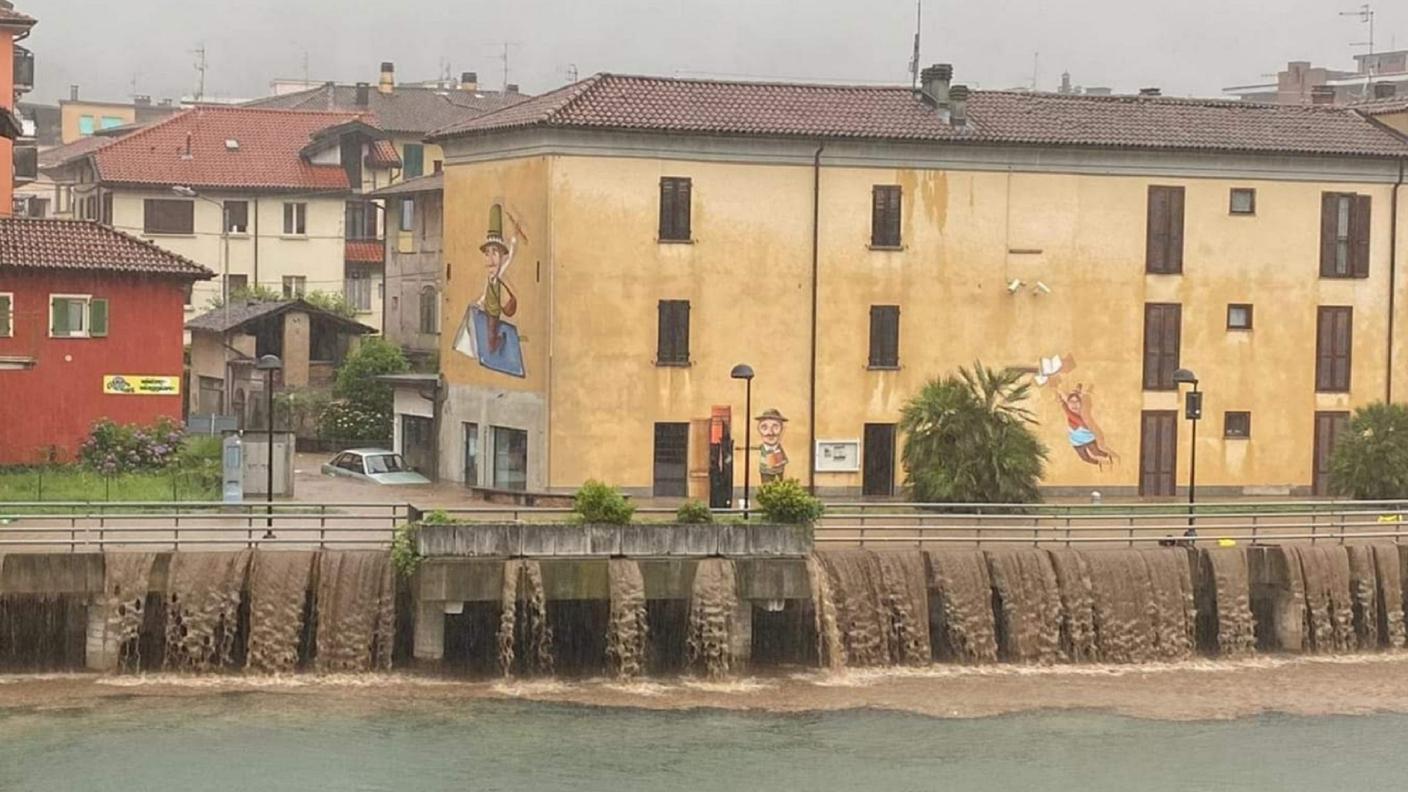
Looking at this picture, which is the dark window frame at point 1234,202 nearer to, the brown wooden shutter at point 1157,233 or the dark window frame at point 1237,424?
the brown wooden shutter at point 1157,233

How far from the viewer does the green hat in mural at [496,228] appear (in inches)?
2247

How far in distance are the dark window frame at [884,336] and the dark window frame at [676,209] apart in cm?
499

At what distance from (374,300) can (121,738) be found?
56.9 m

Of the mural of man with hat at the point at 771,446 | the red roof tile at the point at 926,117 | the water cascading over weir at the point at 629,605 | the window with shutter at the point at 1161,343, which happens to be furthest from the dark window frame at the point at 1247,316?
the water cascading over weir at the point at 629,605

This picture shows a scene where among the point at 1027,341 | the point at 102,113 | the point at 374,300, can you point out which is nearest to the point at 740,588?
the point at 1027,341

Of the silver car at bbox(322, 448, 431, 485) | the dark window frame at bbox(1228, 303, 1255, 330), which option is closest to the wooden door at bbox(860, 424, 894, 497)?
the dark window frame at bbox(1228, 303, 1255, 330)

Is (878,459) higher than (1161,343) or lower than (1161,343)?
lower

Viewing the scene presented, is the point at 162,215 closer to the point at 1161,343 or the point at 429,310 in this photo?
the point at 429,310

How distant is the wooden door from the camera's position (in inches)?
2258

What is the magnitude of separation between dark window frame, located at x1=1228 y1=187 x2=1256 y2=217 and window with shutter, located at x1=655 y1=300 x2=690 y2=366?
14.1 meters

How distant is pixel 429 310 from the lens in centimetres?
7769

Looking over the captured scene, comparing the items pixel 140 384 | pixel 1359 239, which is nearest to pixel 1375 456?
pixel 1359 239

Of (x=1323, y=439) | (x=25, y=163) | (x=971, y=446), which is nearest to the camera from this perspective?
(x=971, y=446)

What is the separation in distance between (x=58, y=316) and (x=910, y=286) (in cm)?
2042
